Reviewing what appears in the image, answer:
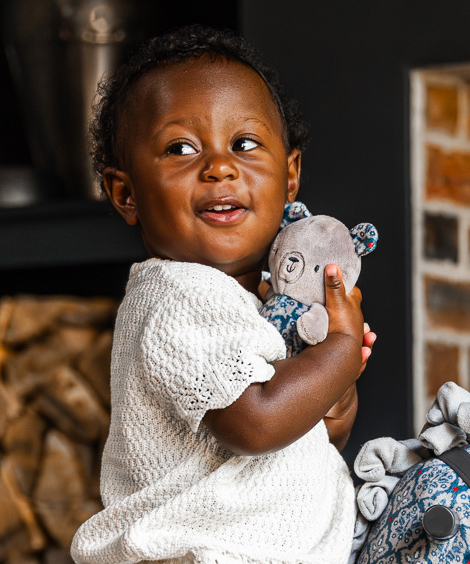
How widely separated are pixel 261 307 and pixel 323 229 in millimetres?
104

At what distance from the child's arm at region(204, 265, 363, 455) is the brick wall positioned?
737 mm

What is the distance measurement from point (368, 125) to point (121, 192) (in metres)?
0.67

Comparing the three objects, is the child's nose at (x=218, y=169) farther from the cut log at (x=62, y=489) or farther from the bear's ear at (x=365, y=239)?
the cut log at (x=62, y=489)

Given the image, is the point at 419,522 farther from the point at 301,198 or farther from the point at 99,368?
the point at 99,368

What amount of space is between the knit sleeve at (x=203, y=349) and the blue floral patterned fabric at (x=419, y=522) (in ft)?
0.64

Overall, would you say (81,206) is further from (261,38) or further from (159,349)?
(159,349)

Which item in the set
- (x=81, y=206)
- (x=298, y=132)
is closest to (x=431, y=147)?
(x=298, y=132)

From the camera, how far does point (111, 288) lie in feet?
6.10

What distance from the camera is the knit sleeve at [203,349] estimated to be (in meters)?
0.72

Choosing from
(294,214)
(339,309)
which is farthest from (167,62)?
(339,309)

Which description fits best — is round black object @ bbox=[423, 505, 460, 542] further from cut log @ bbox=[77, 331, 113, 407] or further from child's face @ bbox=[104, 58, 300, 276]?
cut log @ bbox=[77, 331, 113, 407]

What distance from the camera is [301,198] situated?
1.51 metres

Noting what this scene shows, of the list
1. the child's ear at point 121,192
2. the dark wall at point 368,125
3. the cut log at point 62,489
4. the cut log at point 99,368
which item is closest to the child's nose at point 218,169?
the child's ear at point 121,192

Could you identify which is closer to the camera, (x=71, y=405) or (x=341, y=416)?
(x=341, y=416)
